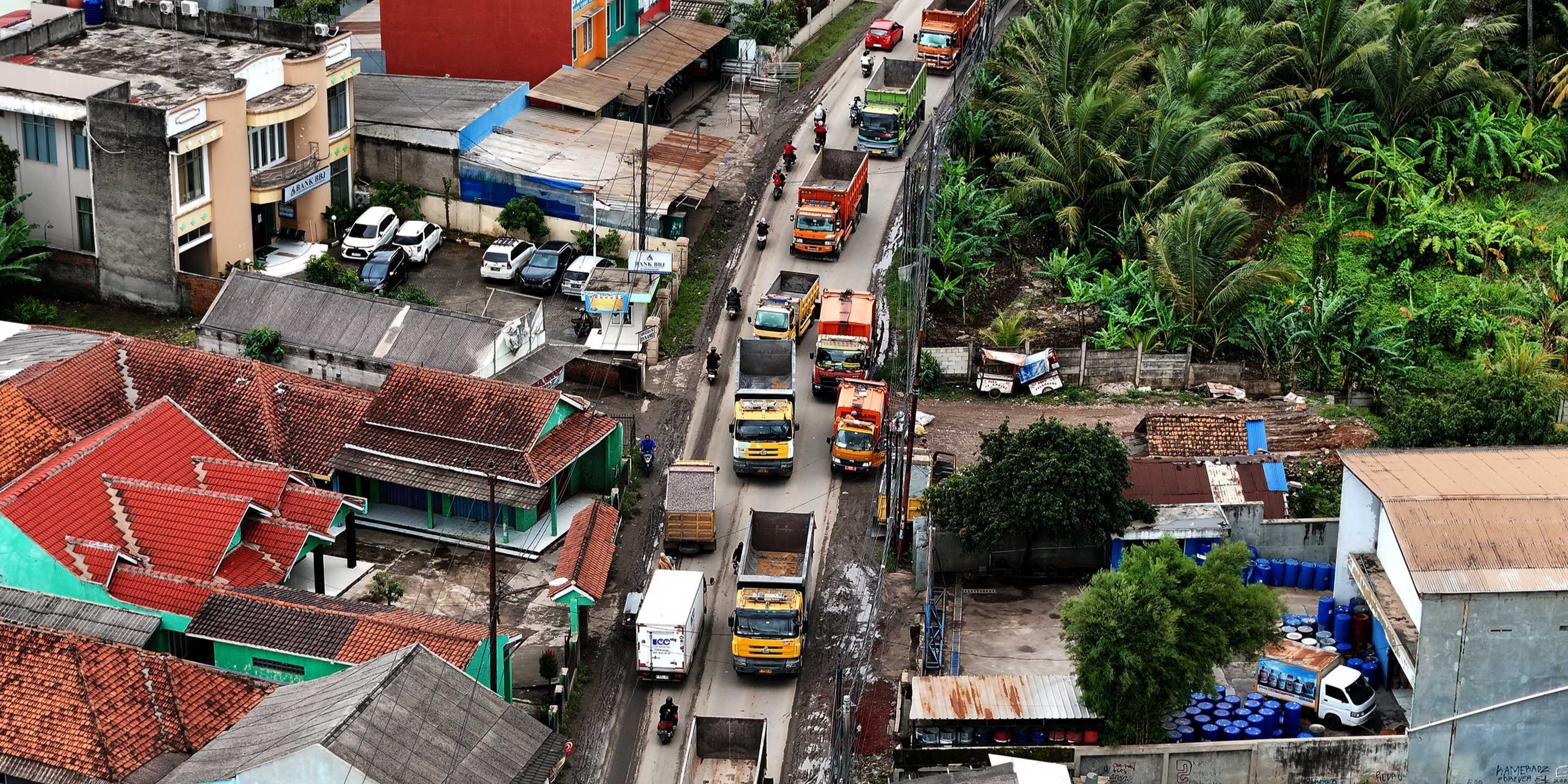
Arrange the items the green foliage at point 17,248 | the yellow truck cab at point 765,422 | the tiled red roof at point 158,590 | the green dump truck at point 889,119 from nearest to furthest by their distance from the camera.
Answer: the tiled red roof at point 158,590, the yellow truck cab at point 765,422, the green foliage at point 17,248, the green dump truck at point 889,119

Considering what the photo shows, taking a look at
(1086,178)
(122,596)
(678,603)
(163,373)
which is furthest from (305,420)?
(1086,178)

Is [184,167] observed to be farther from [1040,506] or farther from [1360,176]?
[1360,176]

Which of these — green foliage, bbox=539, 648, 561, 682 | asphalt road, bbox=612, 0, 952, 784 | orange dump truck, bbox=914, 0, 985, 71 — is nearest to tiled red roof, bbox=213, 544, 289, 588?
green foliage, bbox=539, 648, 561, 682

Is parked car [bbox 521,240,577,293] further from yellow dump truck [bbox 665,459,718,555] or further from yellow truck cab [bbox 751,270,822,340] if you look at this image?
yellow dump truck [bbox 665,459,718,555]

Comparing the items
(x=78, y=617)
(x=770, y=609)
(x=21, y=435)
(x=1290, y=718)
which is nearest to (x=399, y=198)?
(x=21, y=435)

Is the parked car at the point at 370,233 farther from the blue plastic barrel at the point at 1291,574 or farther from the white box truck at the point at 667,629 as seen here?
the blue plastic barrel at the point at 1291,574

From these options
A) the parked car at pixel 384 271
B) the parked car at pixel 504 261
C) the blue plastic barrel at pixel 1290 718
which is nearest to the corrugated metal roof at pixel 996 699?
the blue plastic barrel at pixel 1290 718
